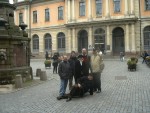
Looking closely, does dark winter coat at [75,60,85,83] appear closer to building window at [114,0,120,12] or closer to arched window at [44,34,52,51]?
building window at [114,0,120,12]

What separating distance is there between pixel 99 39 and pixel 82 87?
3296 cm

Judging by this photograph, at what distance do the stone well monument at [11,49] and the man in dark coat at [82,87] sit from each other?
5.58m

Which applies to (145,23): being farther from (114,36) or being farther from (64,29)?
(64,29)

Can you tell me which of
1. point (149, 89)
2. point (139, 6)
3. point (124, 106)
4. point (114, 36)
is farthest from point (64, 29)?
point (124, 106)

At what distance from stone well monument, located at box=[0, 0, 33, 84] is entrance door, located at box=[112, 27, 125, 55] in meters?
27.3

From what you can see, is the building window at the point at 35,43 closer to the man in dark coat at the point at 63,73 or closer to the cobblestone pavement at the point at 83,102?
the cobblestone pavement at the point at 83,102

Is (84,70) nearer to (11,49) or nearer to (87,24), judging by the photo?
(11,49)

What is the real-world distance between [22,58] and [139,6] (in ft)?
94.1

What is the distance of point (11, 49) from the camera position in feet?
50.7

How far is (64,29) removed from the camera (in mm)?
47969

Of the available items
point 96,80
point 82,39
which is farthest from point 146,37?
point 96,80

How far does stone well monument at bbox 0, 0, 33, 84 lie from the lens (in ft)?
49.6

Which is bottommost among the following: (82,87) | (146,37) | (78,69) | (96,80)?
(82,87)

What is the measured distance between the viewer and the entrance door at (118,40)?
42688mm
